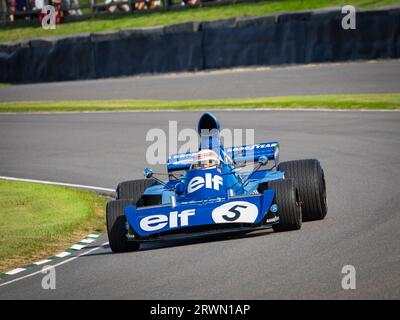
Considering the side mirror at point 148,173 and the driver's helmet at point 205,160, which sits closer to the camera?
the driver's helmet at point 205,160

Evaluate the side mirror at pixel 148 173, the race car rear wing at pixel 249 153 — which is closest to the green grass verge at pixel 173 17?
the race car rear wing at pixel 249 153

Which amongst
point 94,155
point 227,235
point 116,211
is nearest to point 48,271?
point 116,211

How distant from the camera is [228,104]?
25.7 m

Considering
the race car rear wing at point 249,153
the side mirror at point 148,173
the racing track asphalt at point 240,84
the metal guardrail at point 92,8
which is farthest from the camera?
the metal guardrail at point 92,8

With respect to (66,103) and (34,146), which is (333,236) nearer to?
(34,146)

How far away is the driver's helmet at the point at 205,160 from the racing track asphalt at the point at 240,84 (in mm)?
13601

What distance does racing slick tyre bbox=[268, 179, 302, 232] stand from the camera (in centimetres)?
1053

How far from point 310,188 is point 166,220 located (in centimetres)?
196

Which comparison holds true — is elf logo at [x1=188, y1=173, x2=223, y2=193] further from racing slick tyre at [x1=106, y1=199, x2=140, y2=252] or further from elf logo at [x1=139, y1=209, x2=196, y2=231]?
racing slick tyre at [x1=106, y1=199, x2=140, y2=252]

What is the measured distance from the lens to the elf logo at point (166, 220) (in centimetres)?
1048

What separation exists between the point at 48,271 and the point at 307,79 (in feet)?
58.0

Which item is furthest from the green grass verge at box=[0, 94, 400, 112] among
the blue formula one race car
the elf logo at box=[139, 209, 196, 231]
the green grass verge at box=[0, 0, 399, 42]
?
the elf logo at box=[139, 209, 196, 231]

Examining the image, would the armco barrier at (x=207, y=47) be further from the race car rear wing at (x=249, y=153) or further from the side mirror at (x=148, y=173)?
the side mirror at (x=148, y=173)

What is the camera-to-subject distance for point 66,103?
29.8m
